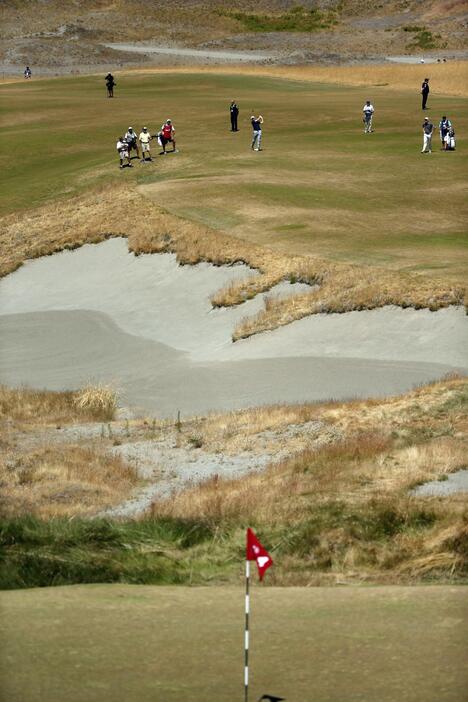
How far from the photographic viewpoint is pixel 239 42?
13412 cm

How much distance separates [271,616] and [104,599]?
6.75 ft

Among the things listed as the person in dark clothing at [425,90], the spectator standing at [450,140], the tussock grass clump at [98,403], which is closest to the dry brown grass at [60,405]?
the tussock grass clump at [98,403]

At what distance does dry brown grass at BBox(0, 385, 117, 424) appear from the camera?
32.8m

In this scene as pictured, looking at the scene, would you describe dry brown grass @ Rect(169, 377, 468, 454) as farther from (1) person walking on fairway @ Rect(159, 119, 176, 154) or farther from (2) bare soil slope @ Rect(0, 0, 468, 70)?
(2) bare soil slope @ Rect(0, 0, 468, 70)

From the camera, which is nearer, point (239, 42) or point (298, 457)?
point (298, 457)

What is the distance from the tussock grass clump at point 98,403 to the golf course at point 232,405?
0.26 ft

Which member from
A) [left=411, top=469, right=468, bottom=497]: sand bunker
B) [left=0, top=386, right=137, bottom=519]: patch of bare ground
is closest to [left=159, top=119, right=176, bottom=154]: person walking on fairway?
[left=0, top=386, right=137, bottom=519]: patch of bare ground

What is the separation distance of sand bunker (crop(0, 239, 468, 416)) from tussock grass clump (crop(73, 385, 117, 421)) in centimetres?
87

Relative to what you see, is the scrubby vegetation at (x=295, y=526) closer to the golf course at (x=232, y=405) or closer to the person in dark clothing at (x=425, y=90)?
the golf course at (x=232, y=405)

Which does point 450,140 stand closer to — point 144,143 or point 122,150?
point 144,143

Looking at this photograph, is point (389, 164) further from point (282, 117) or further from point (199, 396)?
A: point (199, 396)

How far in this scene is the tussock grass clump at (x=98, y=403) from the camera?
32938 millimetres

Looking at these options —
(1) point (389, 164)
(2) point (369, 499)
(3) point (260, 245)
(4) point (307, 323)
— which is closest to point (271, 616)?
(2) point (369, 499)

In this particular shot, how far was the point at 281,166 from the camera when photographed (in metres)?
56.7
